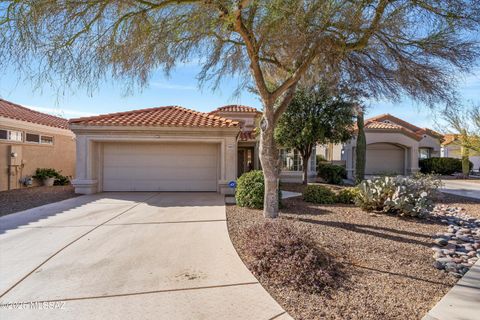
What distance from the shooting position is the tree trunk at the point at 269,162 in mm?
7383

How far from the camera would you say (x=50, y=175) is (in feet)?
50.4

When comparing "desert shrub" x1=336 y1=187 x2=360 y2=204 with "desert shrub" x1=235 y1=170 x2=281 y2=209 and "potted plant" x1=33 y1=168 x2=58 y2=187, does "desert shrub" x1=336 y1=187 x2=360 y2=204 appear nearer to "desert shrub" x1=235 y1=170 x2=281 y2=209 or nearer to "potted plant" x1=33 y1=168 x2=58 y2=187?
"desert shrub" x1=235 y1=170 x2=281 y2=209

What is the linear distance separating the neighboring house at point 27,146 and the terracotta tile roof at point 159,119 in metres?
3.51

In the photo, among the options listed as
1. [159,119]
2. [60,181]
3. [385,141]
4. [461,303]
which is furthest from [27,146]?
[385,141]

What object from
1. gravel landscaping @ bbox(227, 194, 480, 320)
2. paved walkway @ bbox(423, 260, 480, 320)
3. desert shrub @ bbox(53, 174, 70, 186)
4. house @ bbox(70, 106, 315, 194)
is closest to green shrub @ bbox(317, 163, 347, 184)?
house @ bbox(70, 106, 315, 194)

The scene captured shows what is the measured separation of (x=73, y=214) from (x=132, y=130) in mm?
4912

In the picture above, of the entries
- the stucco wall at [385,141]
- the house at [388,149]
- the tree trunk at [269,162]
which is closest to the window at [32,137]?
the tree trunk at [269,162]

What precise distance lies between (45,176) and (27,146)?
5.59ft

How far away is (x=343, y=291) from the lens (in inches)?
153

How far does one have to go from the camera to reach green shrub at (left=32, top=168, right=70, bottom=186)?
49.3 ft

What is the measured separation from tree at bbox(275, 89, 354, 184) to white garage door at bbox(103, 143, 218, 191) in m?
4.05

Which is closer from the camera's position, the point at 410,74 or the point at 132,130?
the point at 410,74

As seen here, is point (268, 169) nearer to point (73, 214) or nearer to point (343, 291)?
point (343, 291)

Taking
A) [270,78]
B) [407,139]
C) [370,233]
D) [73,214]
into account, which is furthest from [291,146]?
[407,139]
